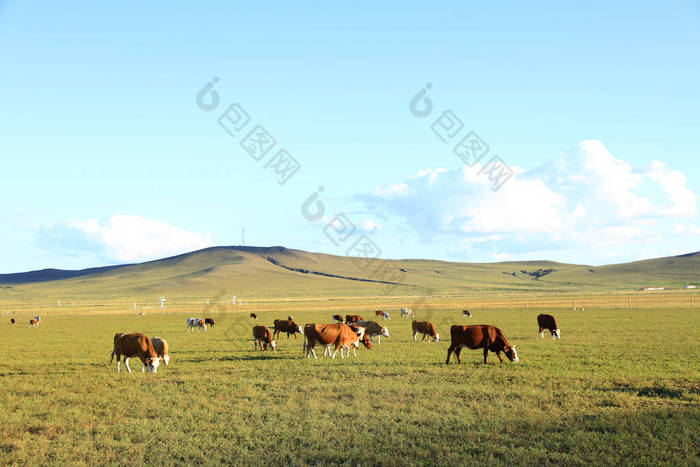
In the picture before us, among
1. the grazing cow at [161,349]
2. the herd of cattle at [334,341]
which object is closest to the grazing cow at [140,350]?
the herd of cattle at [334,341]

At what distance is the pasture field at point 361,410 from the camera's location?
10109mm

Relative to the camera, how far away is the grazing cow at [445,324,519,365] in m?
20.6

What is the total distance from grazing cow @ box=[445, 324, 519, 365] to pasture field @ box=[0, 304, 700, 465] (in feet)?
2.01

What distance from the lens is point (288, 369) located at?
20.2 meters

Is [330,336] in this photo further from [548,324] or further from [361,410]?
[548,324]

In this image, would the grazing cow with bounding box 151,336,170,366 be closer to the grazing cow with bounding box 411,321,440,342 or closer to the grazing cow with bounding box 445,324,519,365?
the grazing cow with bounding box 445,324,519,365

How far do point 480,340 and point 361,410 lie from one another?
29.4 feet

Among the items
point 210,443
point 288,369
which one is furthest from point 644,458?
point 288,369

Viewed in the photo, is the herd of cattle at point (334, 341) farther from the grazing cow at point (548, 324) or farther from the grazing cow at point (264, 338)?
the grazing cow at point (548, 324)

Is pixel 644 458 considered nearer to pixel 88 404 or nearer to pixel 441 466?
pixel 441 466

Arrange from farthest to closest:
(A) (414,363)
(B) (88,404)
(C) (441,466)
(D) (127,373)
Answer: (A) (414,363)
(D) (127,373)
(B) (88,404)
(C) (441,466)

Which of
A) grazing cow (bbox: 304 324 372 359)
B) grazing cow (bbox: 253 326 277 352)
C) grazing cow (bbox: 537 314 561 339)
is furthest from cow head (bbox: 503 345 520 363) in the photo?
grazing cow (bbox: 253 326 277 352)

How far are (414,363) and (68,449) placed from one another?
1376cm

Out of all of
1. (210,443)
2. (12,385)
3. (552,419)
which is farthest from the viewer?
(12,385)
